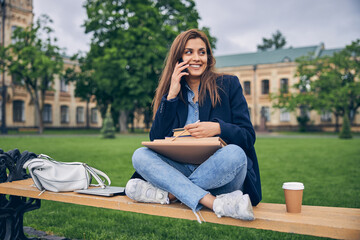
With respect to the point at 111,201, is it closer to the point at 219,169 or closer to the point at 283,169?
the point at 219,169

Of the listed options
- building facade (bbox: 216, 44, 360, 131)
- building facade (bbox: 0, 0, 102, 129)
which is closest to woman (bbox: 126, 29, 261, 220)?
building facade (bbox: 0, 0, 102, 129)

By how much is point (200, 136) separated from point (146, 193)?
1.79ft

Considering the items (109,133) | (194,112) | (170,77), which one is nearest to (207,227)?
(194,112)

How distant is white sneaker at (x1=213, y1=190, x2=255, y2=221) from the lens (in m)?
1.90

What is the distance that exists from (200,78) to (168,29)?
2378cm

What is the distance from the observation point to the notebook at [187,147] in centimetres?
214

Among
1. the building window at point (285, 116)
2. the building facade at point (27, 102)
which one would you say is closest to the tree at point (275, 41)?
the building window at point (285, 116)

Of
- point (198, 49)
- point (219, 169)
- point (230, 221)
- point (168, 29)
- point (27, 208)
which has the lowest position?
point (27, 208)

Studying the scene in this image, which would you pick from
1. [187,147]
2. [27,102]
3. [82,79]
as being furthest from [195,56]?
[27,102]

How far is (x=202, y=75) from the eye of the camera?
288 centimetres

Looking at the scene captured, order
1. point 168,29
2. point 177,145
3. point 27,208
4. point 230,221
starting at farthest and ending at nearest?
point 168,29, point 27,208, point 177,145, point 230,221

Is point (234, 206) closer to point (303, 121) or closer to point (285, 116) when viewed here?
point (303, 121)

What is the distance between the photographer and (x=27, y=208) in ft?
10.7

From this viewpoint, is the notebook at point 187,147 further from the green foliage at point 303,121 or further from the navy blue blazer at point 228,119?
the green foliage at point 303,121
